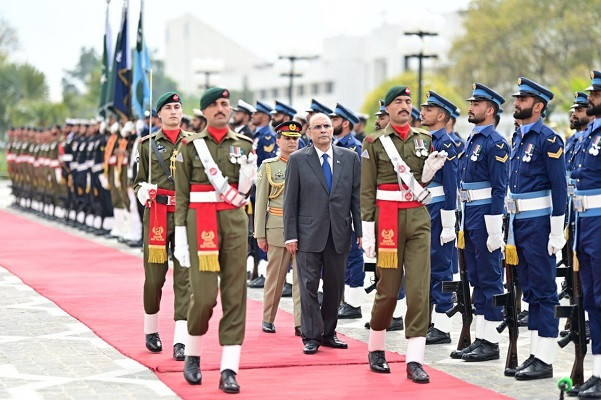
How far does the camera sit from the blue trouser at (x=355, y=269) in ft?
45.3

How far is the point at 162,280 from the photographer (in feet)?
36.9

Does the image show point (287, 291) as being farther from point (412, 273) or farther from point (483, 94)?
point (412, 273)

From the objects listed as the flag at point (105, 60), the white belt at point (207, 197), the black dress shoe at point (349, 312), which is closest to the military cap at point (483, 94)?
the white belt at point (207, 197)

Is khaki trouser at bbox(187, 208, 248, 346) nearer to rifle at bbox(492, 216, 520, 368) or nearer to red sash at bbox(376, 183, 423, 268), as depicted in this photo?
red sash at bbox(376, 183, 423, 268)

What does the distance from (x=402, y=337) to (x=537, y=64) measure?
61.1 metres

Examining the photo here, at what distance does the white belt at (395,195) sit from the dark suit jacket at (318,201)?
1479mm

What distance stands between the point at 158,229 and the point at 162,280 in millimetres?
497

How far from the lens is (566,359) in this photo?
11.1 metres

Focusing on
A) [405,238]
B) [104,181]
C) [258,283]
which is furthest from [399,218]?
[104,181]

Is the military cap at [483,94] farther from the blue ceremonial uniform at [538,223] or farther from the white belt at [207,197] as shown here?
the white belt at [207,197]

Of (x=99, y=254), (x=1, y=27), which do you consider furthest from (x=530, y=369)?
(x=1, y=27)

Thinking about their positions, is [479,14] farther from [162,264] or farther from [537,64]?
[162,264]

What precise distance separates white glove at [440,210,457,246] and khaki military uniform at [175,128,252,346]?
2673 mm

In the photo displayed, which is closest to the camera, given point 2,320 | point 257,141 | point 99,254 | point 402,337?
point 402,337
